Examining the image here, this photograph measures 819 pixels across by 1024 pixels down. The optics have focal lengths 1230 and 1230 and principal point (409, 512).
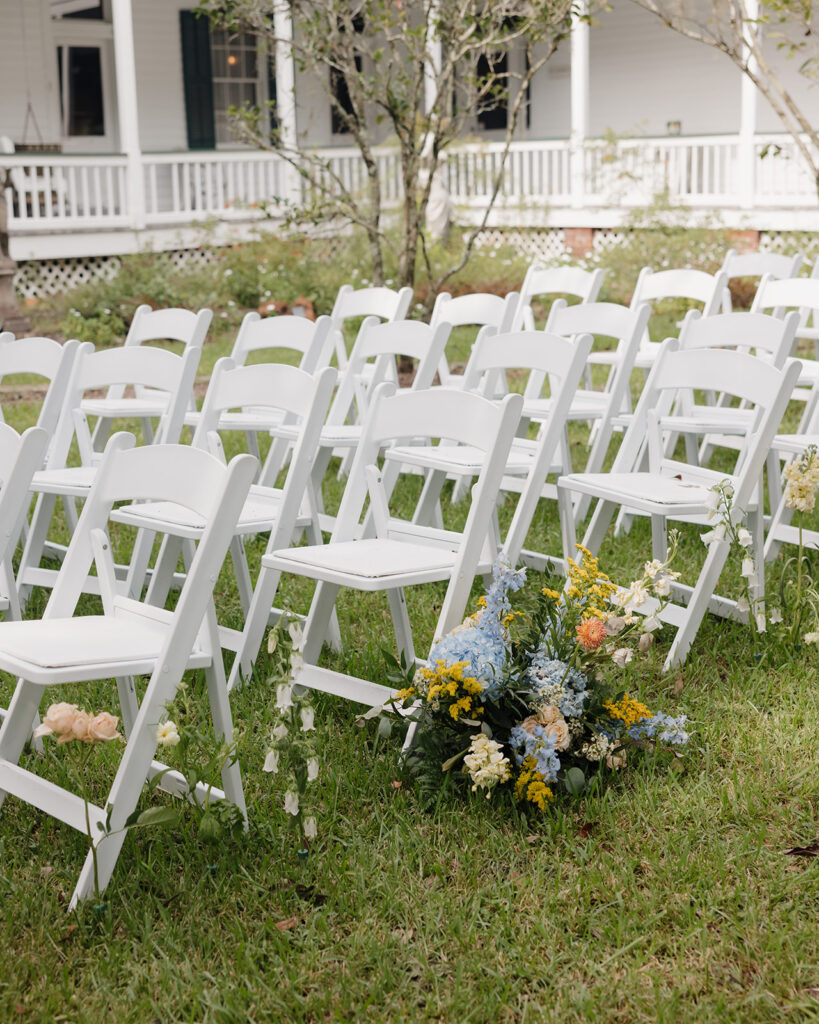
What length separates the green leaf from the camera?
125 inches

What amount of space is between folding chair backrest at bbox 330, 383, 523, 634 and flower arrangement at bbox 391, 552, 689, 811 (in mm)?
105

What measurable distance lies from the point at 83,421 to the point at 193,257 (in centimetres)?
1019

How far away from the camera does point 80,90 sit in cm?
1731

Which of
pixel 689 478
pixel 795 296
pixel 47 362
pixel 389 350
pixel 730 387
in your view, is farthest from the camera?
pixel 795 296

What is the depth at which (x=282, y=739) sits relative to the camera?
286cm

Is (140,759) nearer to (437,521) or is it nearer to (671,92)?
(437,521)

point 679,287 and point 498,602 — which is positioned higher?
point 679,287

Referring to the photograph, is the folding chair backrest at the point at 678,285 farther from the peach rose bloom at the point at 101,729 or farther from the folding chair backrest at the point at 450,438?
the peach rose bloom at the point at 101,729

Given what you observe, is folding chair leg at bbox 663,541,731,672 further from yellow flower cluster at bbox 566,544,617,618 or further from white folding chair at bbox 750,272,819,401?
white folding chair at bbox 750,272,819,401

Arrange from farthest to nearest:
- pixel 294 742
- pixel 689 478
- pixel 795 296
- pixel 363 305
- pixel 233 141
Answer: pixel 233 141
pixel 363 305
pixel 795 296
pixel 689 478
pixel 294 742

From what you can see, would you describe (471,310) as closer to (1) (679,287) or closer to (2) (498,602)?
(1) (679,287)

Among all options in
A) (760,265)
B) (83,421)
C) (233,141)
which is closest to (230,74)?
(233,141)

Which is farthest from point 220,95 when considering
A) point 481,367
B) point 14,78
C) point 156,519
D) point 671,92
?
point 156,519

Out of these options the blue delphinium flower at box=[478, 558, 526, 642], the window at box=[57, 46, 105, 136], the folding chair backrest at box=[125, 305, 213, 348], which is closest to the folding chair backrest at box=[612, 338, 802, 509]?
the blue delphinium flower at box=[478, 558, 526, 642]
